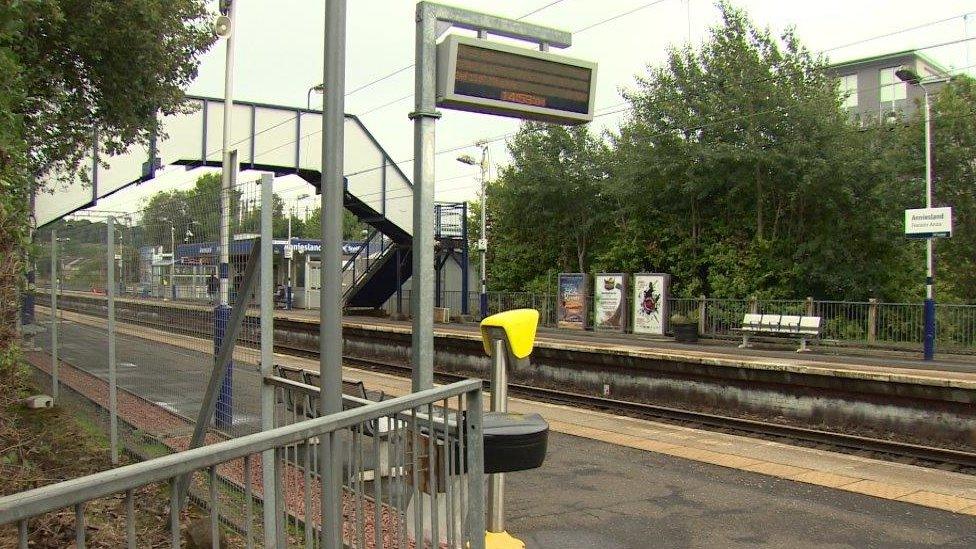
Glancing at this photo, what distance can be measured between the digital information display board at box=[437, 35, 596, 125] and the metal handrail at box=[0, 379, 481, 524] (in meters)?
2.47

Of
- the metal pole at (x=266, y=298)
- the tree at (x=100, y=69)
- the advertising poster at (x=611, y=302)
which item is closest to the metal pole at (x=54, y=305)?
the tree at (x=100, y=69)

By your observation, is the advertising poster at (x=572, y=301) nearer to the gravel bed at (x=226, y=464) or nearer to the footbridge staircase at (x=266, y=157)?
the footbridge staircase at (x=266, y=157)

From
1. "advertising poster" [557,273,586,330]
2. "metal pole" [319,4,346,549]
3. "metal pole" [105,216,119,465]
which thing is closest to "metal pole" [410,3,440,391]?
"metal pole" [319,4,346,549]

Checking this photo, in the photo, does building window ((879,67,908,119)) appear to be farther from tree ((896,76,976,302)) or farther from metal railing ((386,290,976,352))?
metal railing ((386,290,976,352))

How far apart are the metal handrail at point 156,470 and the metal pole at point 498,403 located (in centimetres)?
177

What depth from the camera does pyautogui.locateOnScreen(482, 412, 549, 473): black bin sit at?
377 cm

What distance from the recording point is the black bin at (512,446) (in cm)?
377

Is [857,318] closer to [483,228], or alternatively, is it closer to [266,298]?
[483,228]

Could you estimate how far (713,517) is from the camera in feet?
20.0

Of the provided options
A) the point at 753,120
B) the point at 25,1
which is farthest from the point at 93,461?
the point at 753,120

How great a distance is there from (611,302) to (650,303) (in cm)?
193

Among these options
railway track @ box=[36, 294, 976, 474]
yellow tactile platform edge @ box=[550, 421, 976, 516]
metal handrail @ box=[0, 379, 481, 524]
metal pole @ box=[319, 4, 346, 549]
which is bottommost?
railway track @ box=[36, 294, 976, 474]

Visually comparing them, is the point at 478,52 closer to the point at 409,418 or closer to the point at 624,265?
the point at 409,418

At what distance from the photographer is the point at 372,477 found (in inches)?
121
